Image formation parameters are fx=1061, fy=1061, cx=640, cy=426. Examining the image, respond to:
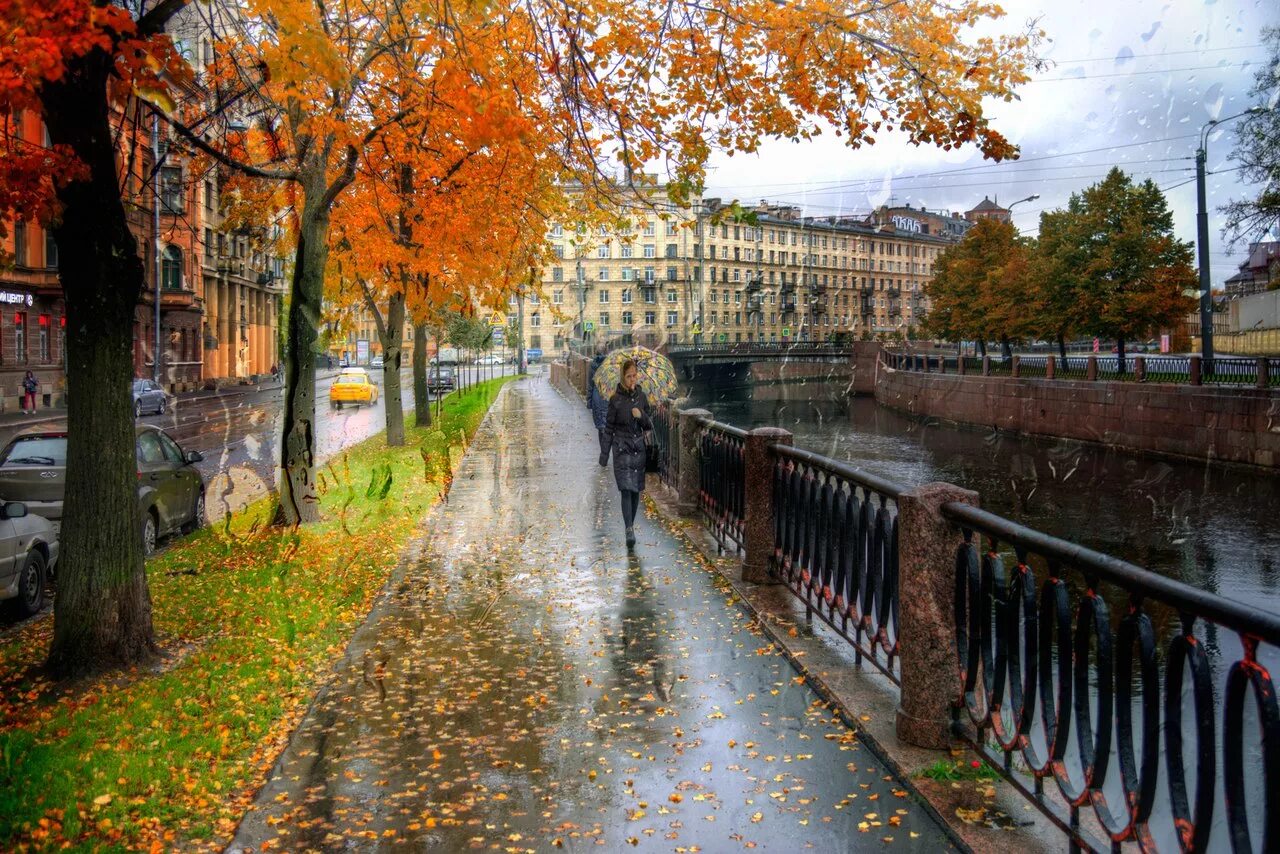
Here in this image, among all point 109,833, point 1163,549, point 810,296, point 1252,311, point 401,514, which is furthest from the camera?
point 810,296

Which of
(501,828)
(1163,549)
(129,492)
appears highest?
(129,492)

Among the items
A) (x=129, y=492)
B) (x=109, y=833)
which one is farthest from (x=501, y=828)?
(x=129, y=492)

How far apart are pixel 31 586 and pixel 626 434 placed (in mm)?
5751

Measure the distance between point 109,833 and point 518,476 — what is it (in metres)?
13.6

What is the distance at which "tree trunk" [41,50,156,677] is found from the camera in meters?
6.62

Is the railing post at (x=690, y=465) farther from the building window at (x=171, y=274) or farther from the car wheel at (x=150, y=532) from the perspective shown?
the building window at (x=171, y=274)

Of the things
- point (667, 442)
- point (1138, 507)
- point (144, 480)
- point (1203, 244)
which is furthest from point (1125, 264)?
point (144, 480)

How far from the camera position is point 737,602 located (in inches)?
332

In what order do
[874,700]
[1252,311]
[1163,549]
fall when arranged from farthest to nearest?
[1252,311]
[1163,549]
[874,700]

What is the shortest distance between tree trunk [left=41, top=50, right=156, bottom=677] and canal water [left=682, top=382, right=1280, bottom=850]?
4914mm

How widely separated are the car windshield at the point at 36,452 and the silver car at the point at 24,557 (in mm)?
2279

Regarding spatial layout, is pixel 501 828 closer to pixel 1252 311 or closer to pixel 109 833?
pixel 109 833

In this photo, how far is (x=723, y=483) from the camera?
11.0 m

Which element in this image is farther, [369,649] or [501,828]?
[369,649]
